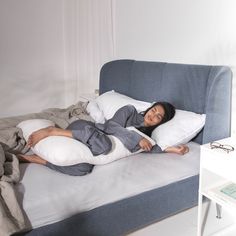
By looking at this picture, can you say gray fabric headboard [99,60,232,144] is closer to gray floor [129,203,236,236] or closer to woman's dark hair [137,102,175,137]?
woman's dark hair [137,102,175,137]

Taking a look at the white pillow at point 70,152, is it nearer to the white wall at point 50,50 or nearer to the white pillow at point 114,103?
the white pillow at point 114,103

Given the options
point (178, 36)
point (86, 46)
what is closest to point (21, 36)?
point (86, 46)

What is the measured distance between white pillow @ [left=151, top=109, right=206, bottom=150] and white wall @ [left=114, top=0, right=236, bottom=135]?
23 cm

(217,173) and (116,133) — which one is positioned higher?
(116,133)

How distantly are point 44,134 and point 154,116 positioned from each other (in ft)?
2.40

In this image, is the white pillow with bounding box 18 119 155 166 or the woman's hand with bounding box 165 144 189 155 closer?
the white pillow with bounding box 18 119 155 166

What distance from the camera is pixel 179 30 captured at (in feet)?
A: 6.77

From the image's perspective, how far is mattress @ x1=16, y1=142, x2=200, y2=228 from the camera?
4.06 ft

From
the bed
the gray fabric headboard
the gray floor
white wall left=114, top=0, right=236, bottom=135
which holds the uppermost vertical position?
white wall left=114, top=0, right=236, bottom=135

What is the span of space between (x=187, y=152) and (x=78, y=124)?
716mm

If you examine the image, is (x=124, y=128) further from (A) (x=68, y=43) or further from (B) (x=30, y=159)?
(A) (x=68, y=43)

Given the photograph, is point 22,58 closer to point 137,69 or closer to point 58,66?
point 58,66

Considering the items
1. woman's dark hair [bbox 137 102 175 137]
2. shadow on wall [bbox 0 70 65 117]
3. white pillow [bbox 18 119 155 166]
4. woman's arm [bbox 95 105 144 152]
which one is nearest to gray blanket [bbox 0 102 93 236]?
white pillow [bbox 18 119 155 166]

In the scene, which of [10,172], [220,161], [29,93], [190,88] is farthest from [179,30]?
[29,93]
